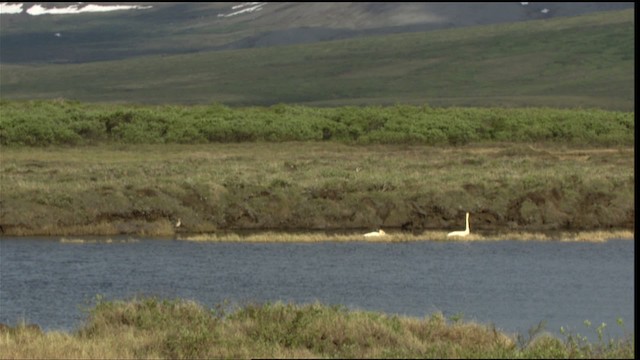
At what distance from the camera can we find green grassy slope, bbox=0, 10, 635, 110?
392 feet

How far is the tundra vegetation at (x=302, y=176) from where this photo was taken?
38688 millimetres

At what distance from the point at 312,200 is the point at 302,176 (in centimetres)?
384

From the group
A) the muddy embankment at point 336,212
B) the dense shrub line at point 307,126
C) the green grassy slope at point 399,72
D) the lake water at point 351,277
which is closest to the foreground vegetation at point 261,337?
the lake water at point 351,277

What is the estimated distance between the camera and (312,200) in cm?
4012

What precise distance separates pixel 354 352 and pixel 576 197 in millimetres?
25423

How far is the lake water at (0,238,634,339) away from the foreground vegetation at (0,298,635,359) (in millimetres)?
2519

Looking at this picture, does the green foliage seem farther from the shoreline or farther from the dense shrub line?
the dense shrub line

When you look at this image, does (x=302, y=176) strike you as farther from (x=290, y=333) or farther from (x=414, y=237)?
(x=290, y=333)

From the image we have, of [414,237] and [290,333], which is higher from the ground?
[290,333]

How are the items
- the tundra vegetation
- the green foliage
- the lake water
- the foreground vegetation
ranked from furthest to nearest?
1. the tundra vegetation
2. the lake water
3. the foreground vegetation
4. the green foliage

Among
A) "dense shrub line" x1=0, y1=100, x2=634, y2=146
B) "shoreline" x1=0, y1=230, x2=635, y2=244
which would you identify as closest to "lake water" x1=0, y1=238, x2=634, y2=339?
"shoreline" x1=0, y1=230, x2=635, y2=244

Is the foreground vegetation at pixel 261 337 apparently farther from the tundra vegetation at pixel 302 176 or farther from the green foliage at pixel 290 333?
the tundra vegetation at pixel 302 176

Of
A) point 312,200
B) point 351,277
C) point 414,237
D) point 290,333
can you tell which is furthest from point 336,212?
point 290,333

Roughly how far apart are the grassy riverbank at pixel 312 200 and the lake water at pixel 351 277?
3140 millimetres
